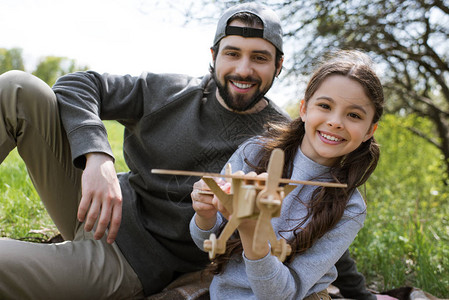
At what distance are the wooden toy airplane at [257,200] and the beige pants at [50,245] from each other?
1.00 metres

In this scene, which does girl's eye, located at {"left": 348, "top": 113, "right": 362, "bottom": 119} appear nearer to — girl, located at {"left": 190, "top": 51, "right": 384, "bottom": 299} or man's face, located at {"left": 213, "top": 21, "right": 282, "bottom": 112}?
girl, located at {"left": 190, "top": 51, "right": 384, "bottom": 299}

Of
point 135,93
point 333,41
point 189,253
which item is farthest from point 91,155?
point 333,41

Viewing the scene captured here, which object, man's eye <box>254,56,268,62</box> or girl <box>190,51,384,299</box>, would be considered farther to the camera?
man's eye <box>254,56,268,62</box>

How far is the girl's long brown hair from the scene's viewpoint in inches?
69.6

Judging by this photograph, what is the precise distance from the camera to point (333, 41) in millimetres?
5484

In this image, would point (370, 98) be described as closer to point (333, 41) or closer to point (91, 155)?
point (91, 155)

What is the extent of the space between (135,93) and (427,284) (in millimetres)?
2201

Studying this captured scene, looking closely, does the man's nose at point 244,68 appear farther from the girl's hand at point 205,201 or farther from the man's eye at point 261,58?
the girl's hand at point 205,201

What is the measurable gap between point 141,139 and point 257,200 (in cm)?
134

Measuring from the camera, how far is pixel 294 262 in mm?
1763

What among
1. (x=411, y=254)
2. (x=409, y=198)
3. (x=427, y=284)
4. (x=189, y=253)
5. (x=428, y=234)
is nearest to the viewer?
(x=189, y=253)

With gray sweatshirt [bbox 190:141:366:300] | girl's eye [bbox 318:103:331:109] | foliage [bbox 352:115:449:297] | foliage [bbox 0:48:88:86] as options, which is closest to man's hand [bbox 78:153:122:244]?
gray sweatshirt [bbox 190:141:366:300]

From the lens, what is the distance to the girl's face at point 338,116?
1.76 meters

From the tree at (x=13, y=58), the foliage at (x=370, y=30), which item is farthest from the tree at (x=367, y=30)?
the tree at (x=13, y=58)
